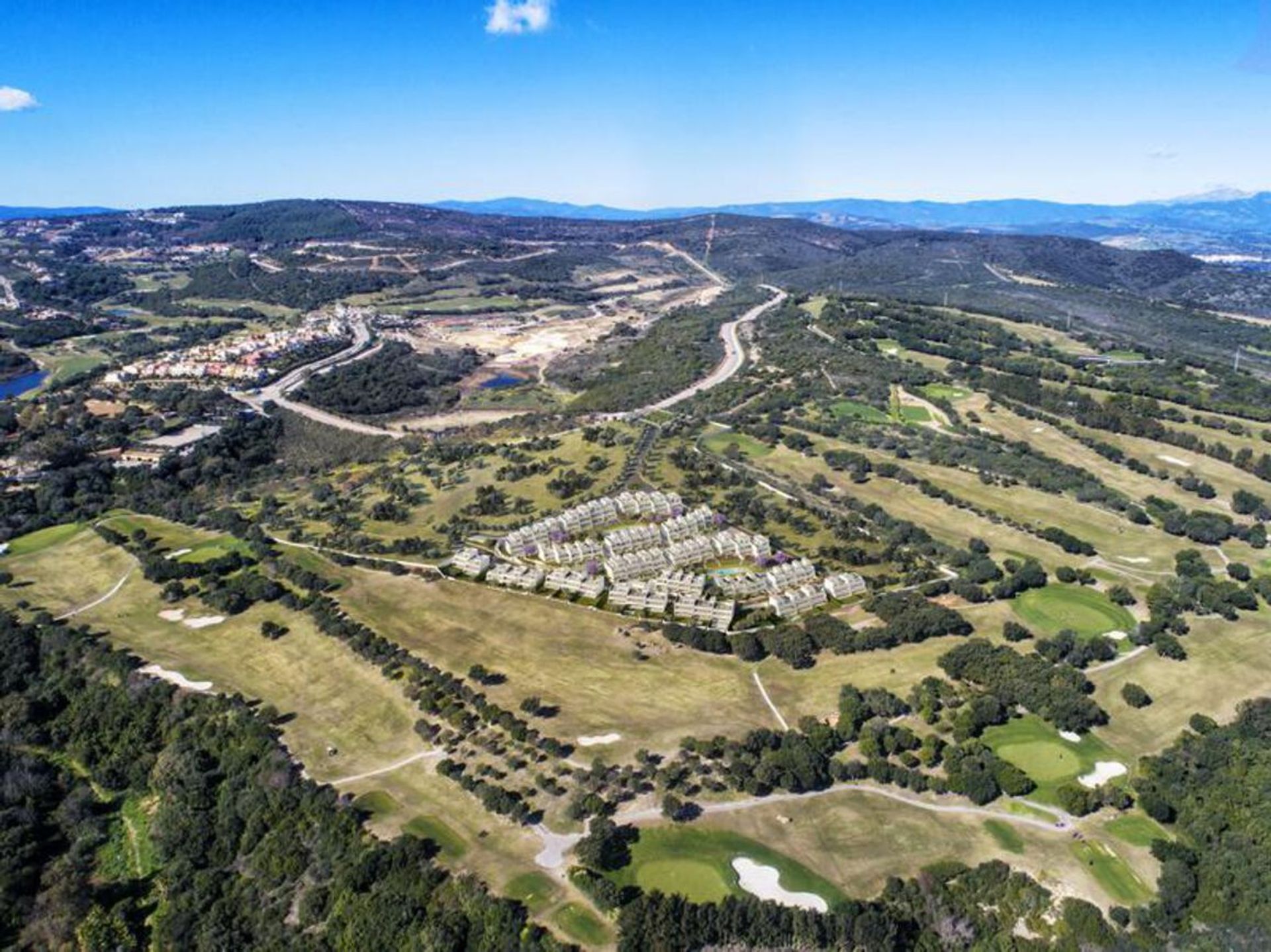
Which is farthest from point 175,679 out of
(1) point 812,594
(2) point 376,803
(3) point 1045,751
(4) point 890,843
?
(3) point 1045,751

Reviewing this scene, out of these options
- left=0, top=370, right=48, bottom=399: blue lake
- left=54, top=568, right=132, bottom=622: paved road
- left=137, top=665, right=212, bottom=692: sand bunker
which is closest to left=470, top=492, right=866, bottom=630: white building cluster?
left=137, top=665, right=212, bottom=692: sand bunker

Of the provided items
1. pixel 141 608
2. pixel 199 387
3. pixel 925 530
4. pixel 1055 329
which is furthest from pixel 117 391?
pixel 1055 329

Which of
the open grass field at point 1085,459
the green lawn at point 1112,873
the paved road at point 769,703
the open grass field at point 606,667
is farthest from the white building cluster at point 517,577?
the open grass field at point 1085,459

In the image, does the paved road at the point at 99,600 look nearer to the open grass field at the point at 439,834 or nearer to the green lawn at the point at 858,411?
the open grass field at the point at 439,834

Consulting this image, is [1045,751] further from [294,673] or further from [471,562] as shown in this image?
[294,673]

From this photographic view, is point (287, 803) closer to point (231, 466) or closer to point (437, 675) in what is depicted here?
point (437, 675)

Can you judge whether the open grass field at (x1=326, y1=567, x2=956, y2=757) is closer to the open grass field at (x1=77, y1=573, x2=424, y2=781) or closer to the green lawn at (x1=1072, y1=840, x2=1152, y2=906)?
the open grass field at (x1=77, y1=573, x2=424, y2=781)
